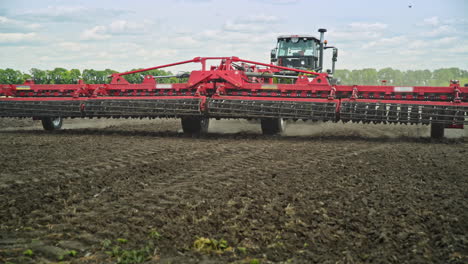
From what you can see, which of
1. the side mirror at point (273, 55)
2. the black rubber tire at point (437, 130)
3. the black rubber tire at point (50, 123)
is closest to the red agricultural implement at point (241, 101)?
the black rubber tire at point (437, 130)

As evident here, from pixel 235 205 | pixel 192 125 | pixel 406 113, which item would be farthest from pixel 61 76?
pixel 235 205

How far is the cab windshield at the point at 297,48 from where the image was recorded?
13.5 m

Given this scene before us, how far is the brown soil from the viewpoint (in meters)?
3.07

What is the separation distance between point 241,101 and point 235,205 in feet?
17.4

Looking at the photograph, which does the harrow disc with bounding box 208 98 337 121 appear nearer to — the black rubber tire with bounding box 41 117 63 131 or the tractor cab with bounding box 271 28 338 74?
the black rubber tire with bounding box 41 117 63 131

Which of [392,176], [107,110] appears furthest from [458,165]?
[107,110]

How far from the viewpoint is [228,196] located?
432cm

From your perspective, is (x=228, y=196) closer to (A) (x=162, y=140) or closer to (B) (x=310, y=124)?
(A) (x=162, y=140)

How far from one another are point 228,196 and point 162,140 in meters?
4.67

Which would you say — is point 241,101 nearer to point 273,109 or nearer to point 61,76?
point 273,109

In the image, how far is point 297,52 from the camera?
44.4ft

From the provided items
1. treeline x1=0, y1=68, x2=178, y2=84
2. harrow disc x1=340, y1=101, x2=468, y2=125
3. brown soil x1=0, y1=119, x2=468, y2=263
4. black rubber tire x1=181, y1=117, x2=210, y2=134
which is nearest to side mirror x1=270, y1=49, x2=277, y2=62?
black rubber tire x1=181, y1=117, x2=210, y2=134

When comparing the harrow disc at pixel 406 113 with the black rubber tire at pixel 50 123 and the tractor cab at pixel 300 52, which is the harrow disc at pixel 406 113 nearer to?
the tractor cab at pixel 300 52

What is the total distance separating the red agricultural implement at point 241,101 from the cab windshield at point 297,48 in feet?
11.5
